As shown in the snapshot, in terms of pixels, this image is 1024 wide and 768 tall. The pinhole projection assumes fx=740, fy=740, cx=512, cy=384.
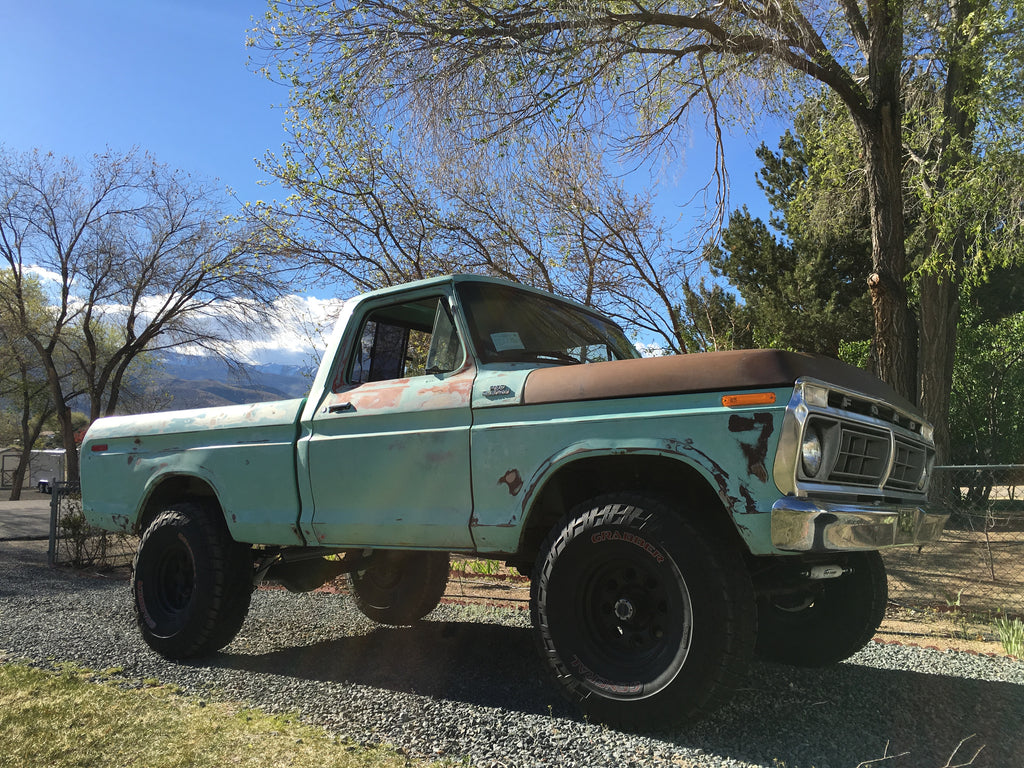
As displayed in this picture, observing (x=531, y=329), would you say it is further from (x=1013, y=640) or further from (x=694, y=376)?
(x=1013, y=640)

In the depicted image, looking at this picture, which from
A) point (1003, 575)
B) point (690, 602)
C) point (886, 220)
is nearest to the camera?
point (690, 602)

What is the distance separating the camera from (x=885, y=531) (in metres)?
3.09

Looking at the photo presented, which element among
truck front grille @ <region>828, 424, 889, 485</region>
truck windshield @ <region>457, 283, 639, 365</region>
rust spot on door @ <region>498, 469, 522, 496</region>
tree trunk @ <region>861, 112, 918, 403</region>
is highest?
tree trunk @ <region>861, 112, 918, 403</region>

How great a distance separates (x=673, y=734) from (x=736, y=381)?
1492 millimetres

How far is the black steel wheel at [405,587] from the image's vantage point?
18.1 ft

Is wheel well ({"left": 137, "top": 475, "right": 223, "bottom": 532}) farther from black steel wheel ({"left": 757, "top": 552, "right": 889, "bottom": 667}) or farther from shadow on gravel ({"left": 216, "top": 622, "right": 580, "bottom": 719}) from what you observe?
black steel wheel ({"left": 757, "top": 552, "right": 889, "bottom": 667})

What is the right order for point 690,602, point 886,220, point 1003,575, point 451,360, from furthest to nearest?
point 886,220, point 1003,575, point 451,360, point 690,602

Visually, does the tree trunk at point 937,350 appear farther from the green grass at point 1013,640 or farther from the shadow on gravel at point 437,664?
the shadow on gravel at point 437,664

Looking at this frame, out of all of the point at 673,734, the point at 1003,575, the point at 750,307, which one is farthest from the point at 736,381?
the point at 750,307

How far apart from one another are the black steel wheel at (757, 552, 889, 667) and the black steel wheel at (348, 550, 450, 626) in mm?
2371

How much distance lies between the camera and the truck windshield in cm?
402

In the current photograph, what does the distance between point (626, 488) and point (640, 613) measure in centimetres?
60

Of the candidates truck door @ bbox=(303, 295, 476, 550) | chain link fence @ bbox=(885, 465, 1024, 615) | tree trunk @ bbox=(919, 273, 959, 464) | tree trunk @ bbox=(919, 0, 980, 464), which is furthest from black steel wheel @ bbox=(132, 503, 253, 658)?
tree trunk @ bbox=(919, 273, 959, 464)

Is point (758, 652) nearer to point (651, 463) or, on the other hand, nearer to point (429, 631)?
point (651, 463)
